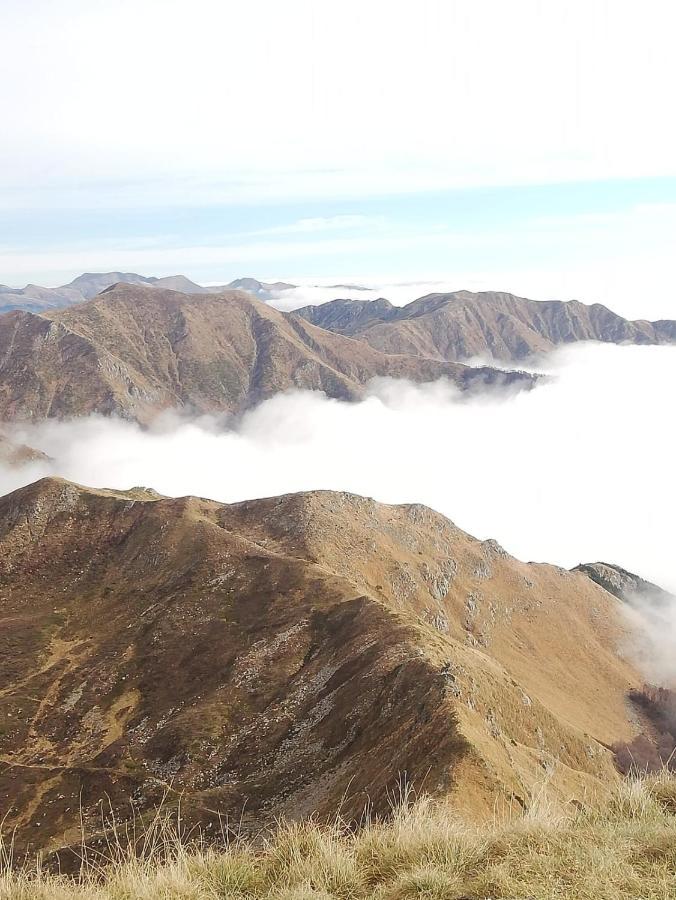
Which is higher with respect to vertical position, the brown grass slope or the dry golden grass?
the dry golden grass

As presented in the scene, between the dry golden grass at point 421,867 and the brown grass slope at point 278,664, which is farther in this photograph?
the brown grass slope at point 278,664

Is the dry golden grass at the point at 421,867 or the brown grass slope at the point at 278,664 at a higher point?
the dry golden grass at the point at 421,867

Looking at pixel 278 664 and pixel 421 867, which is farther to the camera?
pixel 278 664

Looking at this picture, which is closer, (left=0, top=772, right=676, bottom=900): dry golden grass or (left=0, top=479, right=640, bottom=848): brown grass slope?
(left=0, top=772, right=676, bottom=900): dry golden grass

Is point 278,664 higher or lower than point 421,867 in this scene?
lower
